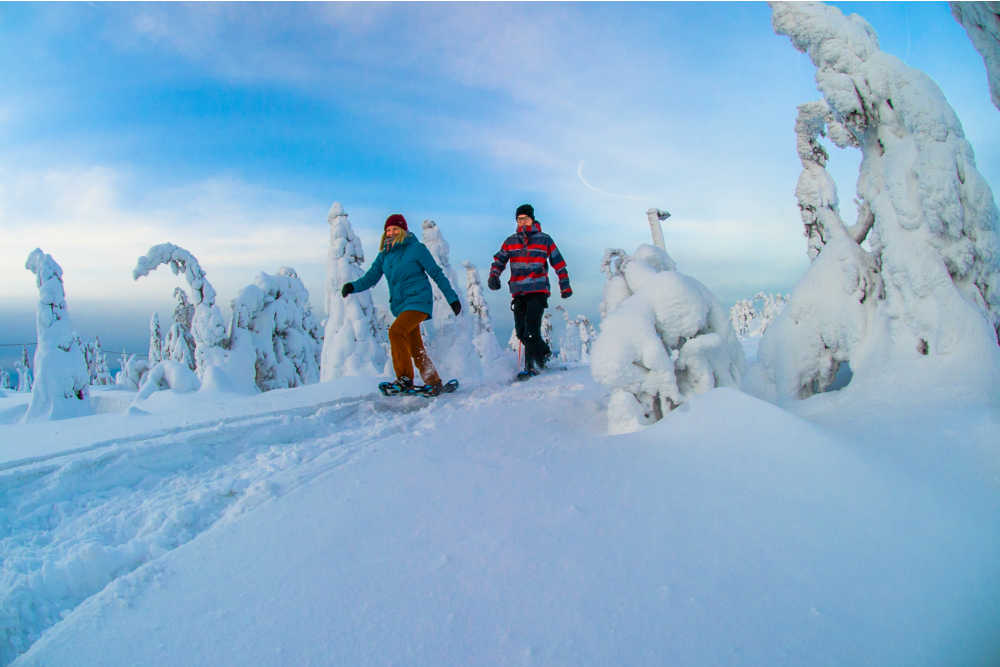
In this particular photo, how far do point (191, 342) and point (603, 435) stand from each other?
1046 inches

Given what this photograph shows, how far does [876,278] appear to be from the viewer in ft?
14.3

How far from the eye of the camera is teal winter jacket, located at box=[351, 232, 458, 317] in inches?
248

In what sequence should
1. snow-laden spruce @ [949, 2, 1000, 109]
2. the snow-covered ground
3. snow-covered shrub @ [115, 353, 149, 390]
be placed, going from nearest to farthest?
1. the snow-covered ground
2. snow-laden spruce @ [949, 2, 1000, 109]
3. snow-covered shrub @ [115, 353, 149, 390]

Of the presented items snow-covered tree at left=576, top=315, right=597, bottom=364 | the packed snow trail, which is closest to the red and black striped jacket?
the packed snow trail

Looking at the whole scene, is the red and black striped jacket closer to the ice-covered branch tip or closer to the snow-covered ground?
the snow-covered ground

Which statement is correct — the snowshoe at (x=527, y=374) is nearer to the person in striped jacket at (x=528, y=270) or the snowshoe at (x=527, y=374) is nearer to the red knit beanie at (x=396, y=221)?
the person in striped jacket at (x=528, y=270)

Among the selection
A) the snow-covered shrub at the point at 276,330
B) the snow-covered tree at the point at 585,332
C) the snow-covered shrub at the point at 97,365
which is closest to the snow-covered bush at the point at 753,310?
the snow-covered tree at the point at 585,332

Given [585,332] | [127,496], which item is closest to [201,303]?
[127,496]

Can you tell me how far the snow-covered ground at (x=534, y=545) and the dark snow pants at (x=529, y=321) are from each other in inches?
177

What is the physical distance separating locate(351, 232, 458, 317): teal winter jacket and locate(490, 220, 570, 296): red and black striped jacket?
5.56 ft

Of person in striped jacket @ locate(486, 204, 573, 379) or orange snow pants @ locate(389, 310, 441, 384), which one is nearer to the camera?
orange snow pants @ locate(389, 310, 441, 384)

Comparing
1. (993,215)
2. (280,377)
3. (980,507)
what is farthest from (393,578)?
(280,377)

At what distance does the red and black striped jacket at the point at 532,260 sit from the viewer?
25.2 feet

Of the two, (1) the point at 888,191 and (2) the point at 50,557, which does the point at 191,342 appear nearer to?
(2) the point at 50,557
